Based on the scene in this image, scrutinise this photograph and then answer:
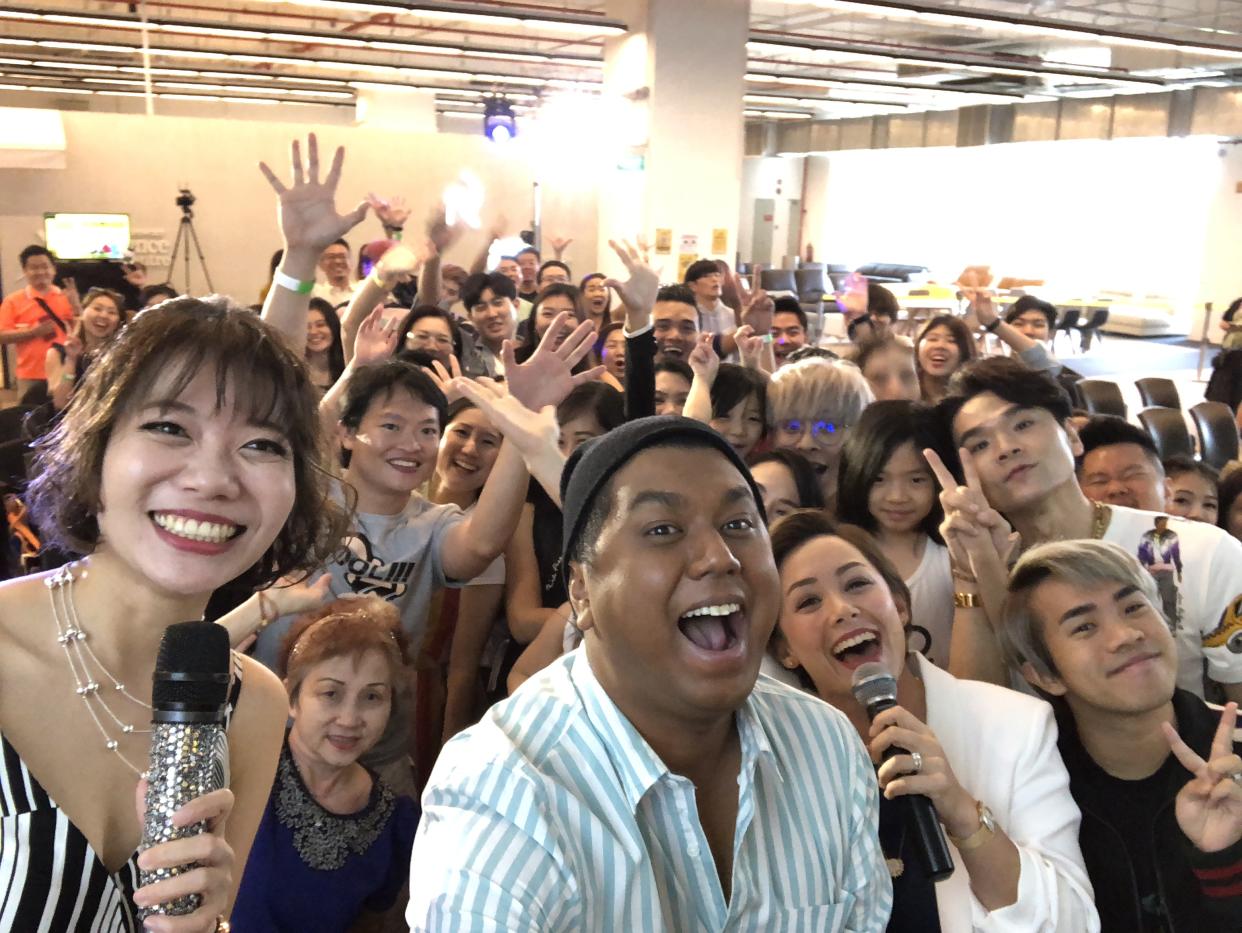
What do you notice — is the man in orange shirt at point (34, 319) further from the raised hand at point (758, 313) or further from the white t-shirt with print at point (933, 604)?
the white t-shirt with print at point (933, 604)

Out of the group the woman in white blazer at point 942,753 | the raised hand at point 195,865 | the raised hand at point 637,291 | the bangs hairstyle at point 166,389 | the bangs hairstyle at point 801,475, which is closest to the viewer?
the raised hand at point 195,865

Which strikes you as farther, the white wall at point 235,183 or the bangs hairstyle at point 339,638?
the white wall at point 235,183

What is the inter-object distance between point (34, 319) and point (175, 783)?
7.11 m

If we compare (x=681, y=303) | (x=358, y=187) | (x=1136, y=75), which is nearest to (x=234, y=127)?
(x=358, y=187)

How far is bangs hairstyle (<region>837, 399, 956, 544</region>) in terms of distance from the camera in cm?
254

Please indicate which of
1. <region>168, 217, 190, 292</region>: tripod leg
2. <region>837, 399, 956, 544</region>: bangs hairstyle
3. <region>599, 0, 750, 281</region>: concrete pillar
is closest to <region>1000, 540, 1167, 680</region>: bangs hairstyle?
<region>837, 399, 956, 544</region>: bangs hairstyle

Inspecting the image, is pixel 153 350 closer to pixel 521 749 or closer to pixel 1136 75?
pixel 521 749

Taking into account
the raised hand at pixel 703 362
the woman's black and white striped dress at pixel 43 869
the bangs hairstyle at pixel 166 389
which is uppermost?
the bangs hairstyle at pixel 166 389

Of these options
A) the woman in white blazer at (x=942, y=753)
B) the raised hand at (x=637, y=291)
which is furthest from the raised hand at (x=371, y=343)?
the woman in white blazer at (x=942, y=753)

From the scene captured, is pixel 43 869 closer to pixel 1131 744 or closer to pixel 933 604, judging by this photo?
pixel 1131 744

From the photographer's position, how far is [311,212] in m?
2.49

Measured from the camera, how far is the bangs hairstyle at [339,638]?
6.88 feet

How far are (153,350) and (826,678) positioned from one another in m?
1.21

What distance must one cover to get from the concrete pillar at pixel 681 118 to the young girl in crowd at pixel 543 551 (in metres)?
6.62
